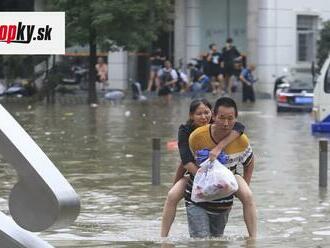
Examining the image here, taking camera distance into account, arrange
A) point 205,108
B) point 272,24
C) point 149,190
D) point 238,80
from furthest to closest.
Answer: point 272,24, point 238,80, point 149,190, point 205,108

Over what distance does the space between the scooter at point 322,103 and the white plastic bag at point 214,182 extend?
596 inches

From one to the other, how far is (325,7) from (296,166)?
106 ft

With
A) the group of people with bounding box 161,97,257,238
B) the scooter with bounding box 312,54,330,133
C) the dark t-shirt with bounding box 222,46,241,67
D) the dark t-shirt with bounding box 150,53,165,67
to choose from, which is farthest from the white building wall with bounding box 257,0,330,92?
the group of people with bounding box 161,97,257,238

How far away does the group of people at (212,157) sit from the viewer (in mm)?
8781

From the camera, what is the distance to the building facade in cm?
4641

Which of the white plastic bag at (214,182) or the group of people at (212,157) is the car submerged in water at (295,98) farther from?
the white plastic bag at (214,182)

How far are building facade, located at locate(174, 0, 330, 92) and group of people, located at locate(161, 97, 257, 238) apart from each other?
3708 centimetres

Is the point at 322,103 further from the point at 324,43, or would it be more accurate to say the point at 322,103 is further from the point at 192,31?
the point at 192,31

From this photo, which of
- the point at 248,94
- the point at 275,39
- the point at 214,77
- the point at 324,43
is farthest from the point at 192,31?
the point at 248,94

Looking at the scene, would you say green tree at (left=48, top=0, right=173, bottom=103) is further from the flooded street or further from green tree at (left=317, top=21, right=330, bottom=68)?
green tree at (left=317, top=21, right=330, bottom=68)

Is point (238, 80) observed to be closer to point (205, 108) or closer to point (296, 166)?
point (296, 166)

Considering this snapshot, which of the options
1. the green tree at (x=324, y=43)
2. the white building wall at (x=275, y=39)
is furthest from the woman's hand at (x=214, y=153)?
the white building wall at (x=275, y=39)

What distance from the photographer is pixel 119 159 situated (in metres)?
17.9

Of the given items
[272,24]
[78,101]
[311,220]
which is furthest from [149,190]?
[272,24]
